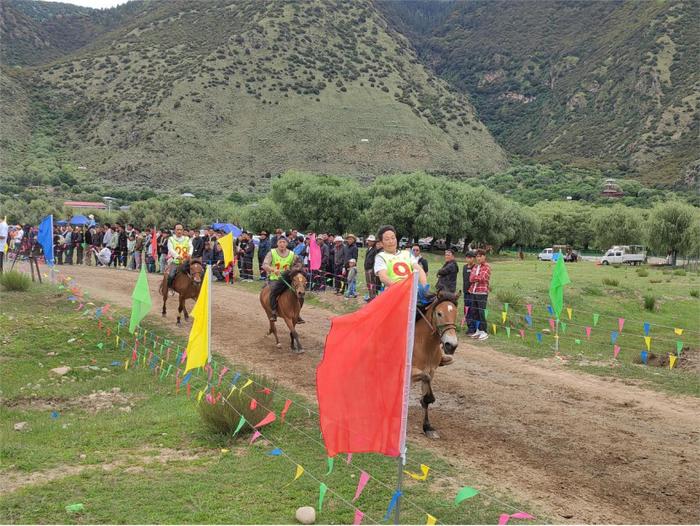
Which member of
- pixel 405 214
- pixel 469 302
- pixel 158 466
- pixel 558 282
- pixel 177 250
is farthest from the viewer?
pixel 405 214

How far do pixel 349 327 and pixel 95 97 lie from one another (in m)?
105

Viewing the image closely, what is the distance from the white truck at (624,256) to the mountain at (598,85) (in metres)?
50.6

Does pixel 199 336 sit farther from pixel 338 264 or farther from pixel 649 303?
pixel 649 303

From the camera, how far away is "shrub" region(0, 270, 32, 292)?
61.6ft

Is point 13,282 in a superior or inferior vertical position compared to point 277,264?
inferior

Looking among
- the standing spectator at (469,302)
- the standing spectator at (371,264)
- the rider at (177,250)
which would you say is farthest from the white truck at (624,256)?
the rider at (177,250)

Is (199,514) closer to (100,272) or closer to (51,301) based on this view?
(51,301)

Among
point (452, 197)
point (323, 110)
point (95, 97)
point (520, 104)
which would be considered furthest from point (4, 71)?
point (520, 104)

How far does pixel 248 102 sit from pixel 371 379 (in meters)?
98.9

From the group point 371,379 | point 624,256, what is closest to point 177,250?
point 371,379

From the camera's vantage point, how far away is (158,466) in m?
7.30

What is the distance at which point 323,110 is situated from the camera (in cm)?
10050

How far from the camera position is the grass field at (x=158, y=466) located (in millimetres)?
6020

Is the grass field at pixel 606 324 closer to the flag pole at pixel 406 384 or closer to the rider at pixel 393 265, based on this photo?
the rider at pixel 393 265
